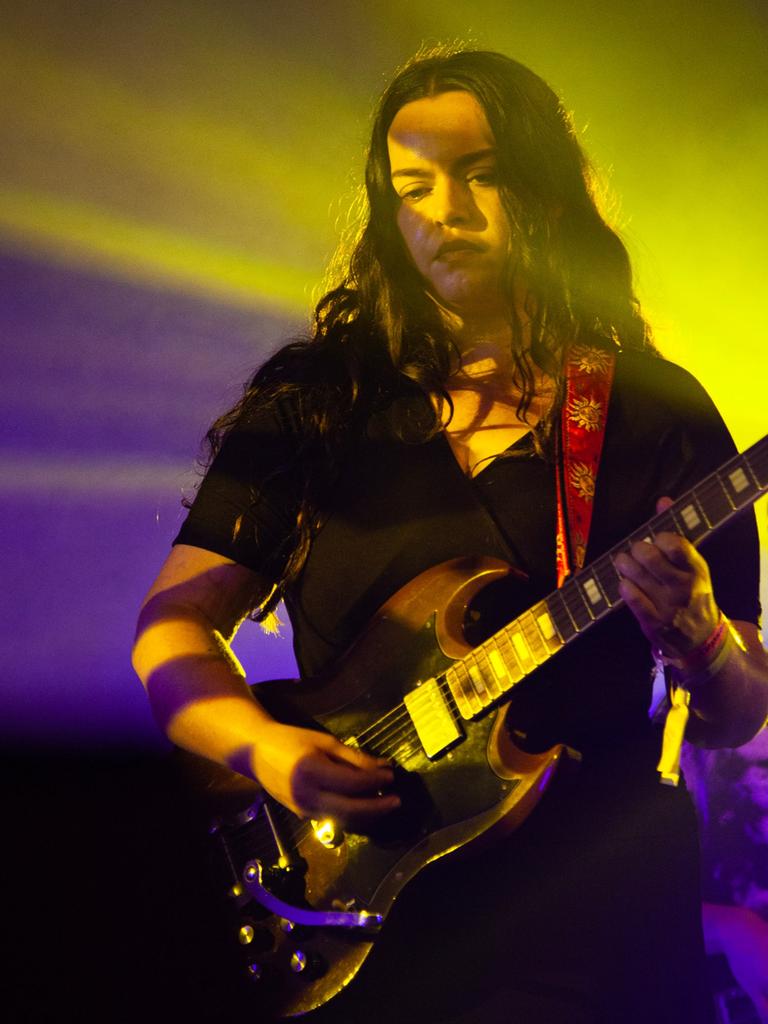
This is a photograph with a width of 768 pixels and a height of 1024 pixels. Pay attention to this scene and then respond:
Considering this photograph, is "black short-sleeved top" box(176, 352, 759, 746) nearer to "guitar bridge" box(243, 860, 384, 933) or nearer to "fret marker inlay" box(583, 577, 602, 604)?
"fret marker inlay" box(583, 577, 602, 604)

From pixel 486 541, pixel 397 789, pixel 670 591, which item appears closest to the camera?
pixel 670 591

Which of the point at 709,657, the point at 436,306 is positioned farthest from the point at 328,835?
the point at 436,306

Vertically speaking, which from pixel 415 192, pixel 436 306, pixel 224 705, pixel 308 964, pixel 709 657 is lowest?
pixel 308 964

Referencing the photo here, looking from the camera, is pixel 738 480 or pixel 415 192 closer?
pixel 738 480

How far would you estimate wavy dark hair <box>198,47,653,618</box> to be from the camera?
2.05 metres

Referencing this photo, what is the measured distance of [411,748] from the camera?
1700 millimetres

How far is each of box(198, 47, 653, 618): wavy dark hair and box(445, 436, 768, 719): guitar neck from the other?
44 centimetres

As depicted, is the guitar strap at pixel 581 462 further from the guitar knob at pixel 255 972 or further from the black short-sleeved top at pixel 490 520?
the guitar knob at pixel 255 972

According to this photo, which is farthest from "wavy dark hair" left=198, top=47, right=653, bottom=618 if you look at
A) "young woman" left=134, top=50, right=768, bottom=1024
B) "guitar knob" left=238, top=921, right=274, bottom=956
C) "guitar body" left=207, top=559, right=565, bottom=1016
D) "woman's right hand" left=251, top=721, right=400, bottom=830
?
"guitar knob" left=238, top=921, right=274, bottom=956

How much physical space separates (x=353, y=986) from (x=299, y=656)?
2.10 feet

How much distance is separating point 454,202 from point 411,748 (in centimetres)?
115

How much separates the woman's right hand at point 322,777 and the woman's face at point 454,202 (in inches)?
40.2

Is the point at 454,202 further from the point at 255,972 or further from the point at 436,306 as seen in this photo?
the point at 255,972

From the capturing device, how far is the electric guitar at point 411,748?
1.53 m
